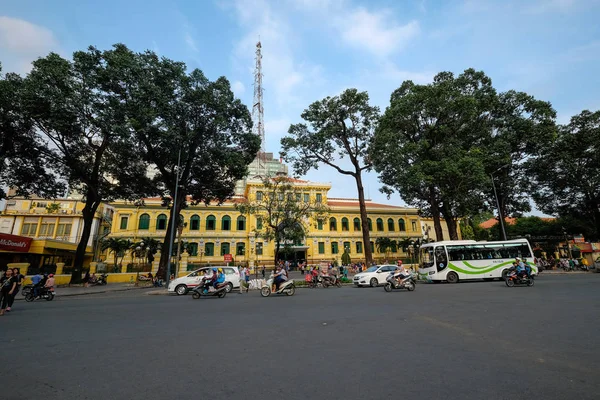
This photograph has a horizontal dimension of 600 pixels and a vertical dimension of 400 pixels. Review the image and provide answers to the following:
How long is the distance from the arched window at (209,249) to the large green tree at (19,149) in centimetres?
2179

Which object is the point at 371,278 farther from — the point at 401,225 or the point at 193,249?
the point at 401,225

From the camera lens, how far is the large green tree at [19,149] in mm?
16594

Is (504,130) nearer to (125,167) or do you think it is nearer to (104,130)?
(104,130)

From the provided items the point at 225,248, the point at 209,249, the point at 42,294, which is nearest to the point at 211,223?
the point at 209,249

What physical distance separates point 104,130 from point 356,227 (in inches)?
1458

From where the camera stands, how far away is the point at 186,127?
21.3 metres

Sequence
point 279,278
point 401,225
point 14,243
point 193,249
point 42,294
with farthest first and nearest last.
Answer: point 401,225 → point 193,249 → point 14,243 → point 279,278 → point 42,294

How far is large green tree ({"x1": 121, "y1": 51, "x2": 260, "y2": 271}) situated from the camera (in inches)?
738

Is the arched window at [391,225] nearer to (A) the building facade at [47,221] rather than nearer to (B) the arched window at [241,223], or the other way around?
(B) the arched window at [241,223]

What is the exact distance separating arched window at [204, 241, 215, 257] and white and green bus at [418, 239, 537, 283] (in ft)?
102

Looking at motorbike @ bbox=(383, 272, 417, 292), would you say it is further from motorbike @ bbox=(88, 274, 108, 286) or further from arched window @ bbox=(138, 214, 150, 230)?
arched window @ bbox=(138, 214, 150, 230)

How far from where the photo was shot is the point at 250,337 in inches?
218

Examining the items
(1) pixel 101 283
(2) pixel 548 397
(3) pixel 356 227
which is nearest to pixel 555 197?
(3) pixel 356 227

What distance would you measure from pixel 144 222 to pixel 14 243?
15.4 meters
